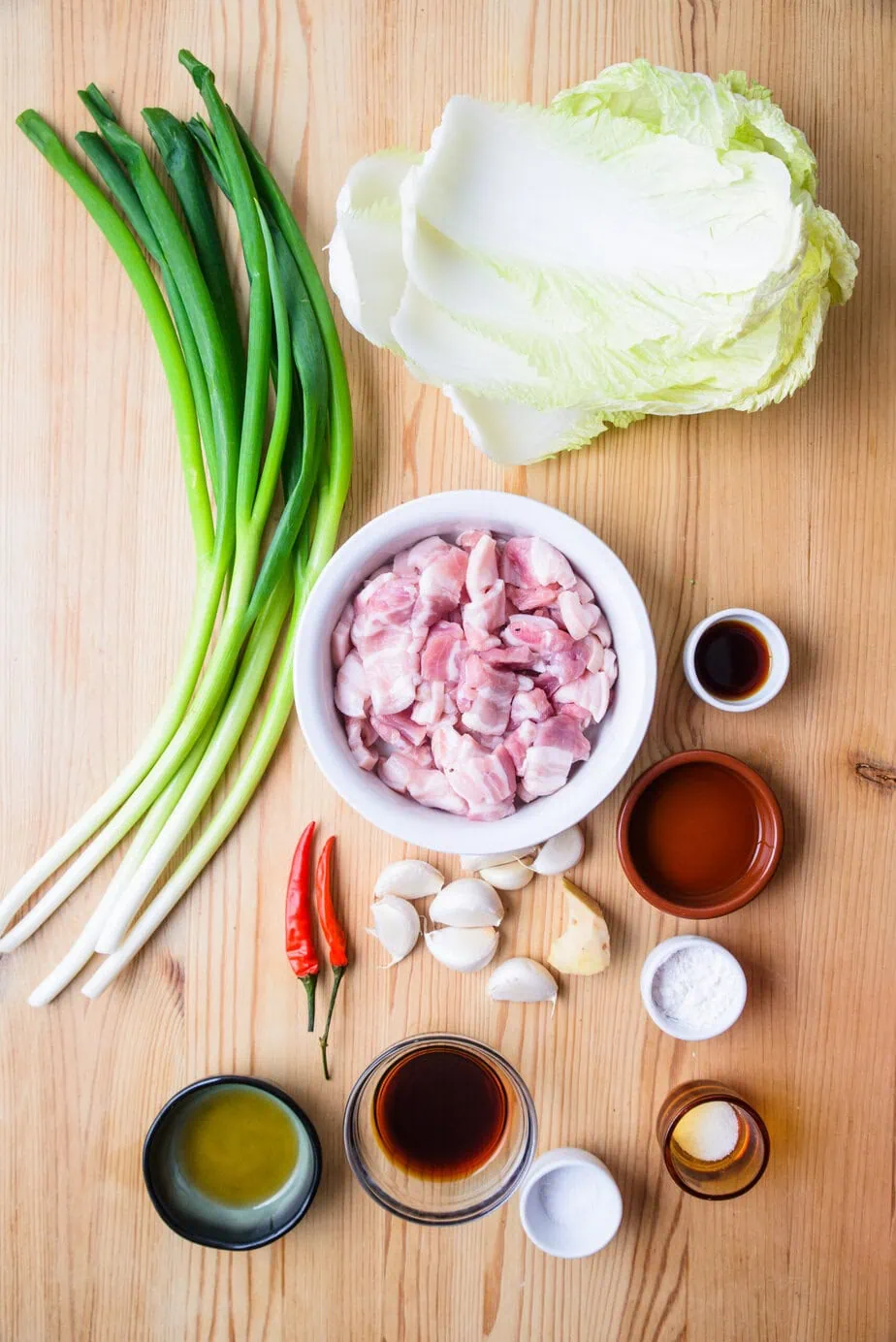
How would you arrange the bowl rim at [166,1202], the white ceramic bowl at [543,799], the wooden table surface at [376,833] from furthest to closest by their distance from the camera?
the wooden table surface at [376,833]
the bowl rim at [166,1202]
the white ceramic bowl at [543,799]

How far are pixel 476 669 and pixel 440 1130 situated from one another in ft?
2.51

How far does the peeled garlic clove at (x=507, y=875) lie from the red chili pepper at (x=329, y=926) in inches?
10.1

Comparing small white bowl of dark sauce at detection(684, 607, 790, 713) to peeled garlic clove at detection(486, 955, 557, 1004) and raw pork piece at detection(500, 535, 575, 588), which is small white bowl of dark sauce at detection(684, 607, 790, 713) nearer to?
raw pork piece at detection(500, 535, 575, 588)

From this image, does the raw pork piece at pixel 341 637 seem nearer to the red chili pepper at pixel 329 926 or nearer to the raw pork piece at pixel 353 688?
the raw pork piece at pixel 353 688

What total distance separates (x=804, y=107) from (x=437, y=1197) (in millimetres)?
1909

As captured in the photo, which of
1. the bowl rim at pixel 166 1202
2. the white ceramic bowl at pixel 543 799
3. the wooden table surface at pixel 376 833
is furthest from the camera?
the wooden table surface at pixel 376 833

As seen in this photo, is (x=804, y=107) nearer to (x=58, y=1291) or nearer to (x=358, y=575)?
(x=358, y=575)

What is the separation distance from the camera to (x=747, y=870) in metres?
1.58

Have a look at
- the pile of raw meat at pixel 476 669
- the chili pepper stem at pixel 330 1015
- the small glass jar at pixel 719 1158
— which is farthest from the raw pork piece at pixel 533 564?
the small glass jar at pixel 719 1158

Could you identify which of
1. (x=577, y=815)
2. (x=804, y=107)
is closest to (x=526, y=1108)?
(x=577, y=815)

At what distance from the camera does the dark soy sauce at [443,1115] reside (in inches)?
60.6

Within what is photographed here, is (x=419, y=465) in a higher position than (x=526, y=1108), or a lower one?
higher

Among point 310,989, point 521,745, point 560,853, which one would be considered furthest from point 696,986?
point 310,989

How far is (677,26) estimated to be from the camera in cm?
161
